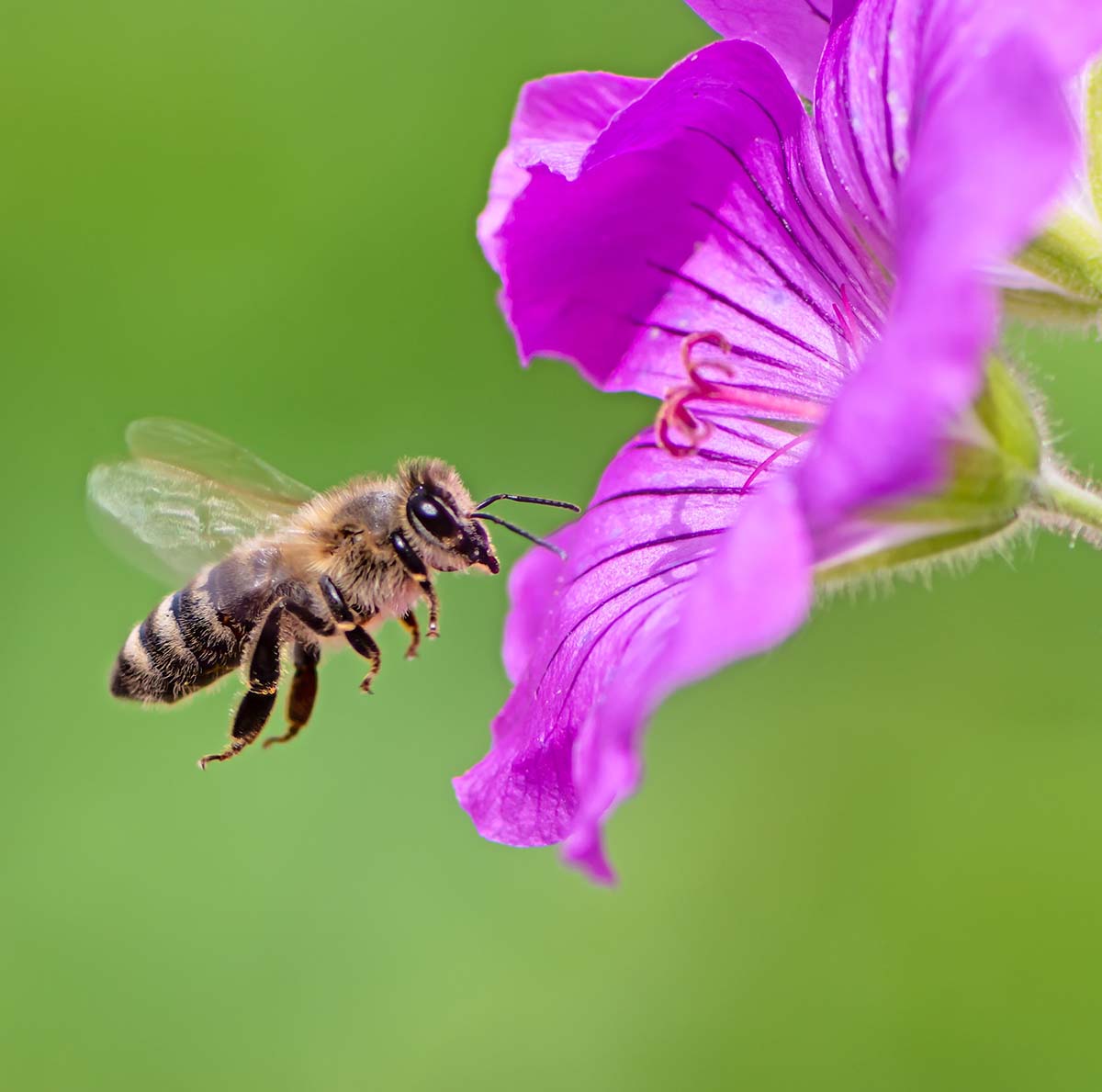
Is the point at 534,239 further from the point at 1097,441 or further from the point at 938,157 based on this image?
the point at 1097,441

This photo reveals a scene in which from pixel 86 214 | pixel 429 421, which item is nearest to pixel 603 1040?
pixel 429 421

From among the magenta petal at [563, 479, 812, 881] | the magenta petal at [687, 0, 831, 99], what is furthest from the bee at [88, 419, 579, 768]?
the magenta petal at [563, 479, 812, 881]

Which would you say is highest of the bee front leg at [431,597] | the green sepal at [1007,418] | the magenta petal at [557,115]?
the magenta petal at [557,115]

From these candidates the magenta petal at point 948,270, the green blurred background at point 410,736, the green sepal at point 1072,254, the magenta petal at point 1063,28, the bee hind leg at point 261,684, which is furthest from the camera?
the green blurred background at point 410,736

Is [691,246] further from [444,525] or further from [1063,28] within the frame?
[1063,28]

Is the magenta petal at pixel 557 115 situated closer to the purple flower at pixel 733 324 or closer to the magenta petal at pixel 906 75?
the purple flower at pixel 733 324

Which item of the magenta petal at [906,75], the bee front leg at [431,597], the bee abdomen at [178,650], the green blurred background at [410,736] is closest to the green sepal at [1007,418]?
the magenta petal at [906,75]

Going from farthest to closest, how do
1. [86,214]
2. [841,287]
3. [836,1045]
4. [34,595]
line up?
[86,214] → [34,595] → [836,1045] → [841,287]

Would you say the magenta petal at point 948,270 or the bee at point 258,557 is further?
the bee at point 258,557

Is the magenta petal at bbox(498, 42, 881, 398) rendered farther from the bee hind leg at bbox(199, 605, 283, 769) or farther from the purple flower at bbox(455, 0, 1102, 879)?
the bee hind leg at bbox(199, 605, 283, 769)
